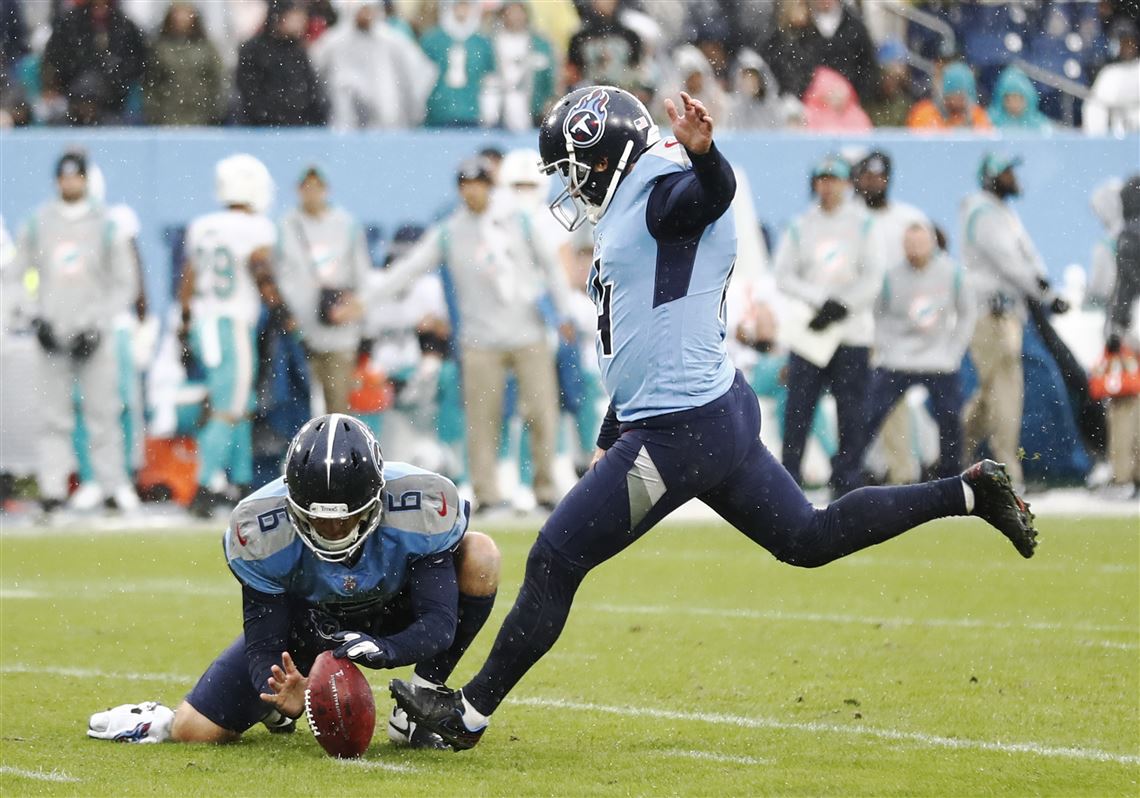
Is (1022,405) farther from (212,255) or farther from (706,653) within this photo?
(706,653)

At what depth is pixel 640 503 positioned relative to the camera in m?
4.27

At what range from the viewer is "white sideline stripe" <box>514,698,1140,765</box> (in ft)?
14.3

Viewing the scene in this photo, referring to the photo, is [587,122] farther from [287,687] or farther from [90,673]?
[90,673]

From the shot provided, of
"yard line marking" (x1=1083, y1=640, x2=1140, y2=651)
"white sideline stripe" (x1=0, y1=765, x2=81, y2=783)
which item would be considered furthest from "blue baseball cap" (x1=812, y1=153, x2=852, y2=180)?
"white sideline stripe" (x1=0, y1=765, x2=81, y2=783)

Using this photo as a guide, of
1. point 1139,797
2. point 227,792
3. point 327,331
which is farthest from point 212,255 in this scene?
point 1139,797

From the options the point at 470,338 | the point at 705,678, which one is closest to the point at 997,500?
the point at 705,678

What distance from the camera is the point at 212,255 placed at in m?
10.4

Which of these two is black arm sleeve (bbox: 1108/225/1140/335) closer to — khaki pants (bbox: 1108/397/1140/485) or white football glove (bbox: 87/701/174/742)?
khaki pants (bbox: 1108/397/1140/485)

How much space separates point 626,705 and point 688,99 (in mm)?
1909

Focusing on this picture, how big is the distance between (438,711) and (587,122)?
4.74 ft

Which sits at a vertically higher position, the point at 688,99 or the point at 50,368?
the point at 688,99

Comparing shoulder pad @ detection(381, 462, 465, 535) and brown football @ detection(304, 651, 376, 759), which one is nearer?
brown football @ detection(304, 651, 376, 759)

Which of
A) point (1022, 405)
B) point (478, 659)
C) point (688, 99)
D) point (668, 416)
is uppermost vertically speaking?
point (688, 99)

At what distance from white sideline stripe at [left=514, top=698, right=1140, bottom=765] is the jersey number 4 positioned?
110 cm
